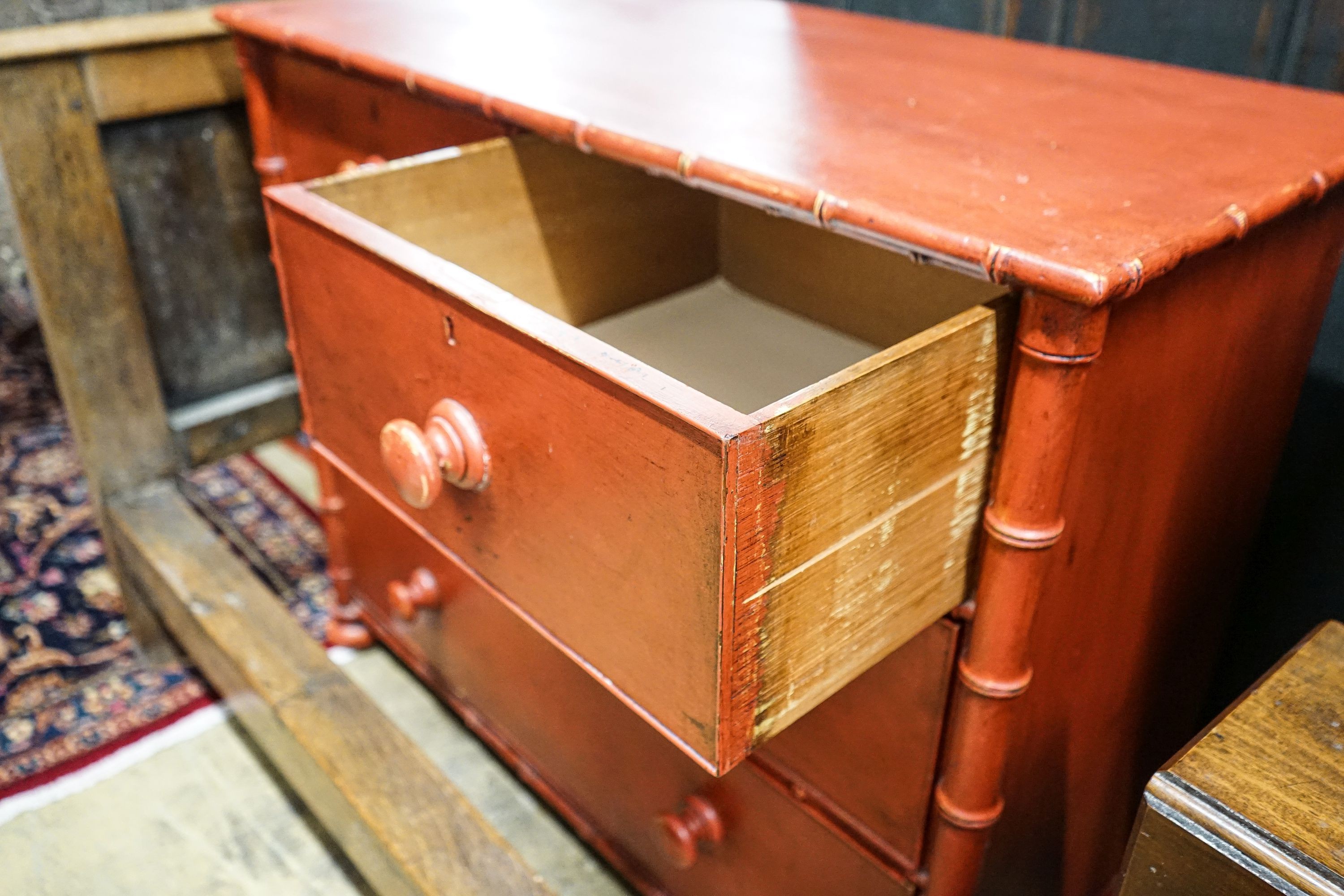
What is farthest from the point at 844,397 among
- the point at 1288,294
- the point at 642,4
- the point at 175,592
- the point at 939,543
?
the point at 175,592

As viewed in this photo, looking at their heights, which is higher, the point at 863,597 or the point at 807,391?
the point at 807,391

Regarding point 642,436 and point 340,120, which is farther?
point 340,120

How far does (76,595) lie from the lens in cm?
160

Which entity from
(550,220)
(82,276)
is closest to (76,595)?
(82,276)

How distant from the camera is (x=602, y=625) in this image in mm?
656

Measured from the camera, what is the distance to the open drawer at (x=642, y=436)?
55 centimetres

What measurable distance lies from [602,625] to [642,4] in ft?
2.83

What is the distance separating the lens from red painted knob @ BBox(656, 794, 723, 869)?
94cm

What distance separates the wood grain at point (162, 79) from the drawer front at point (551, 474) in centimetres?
61

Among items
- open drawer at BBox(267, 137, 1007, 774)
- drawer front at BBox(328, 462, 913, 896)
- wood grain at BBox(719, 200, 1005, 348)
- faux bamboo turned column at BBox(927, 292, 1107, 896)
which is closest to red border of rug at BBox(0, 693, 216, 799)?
drawer front at BBox(328, 462, 913, 896)

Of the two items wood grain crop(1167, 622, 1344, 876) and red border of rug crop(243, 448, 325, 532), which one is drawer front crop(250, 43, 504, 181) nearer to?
red border of rug crop(243, 448, 325, 532)

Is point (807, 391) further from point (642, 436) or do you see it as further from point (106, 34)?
point (106, 34)

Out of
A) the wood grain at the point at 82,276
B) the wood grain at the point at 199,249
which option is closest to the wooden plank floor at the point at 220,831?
the wood grain at the point at 82,276

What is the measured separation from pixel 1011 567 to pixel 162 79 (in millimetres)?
1173
